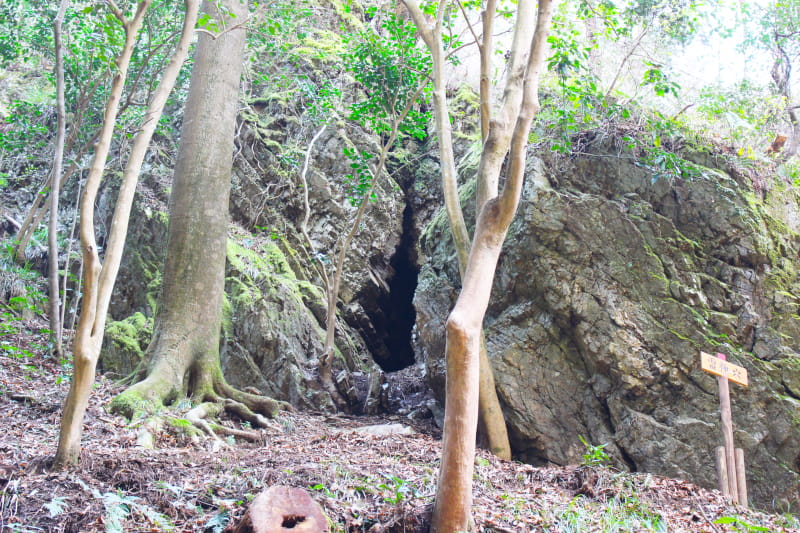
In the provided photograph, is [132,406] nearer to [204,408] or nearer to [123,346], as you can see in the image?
[204,408]

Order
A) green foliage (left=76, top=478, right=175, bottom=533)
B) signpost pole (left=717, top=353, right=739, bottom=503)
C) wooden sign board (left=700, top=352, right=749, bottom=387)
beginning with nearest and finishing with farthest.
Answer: green foliage (left=76, top=478, right=175, bottom=533), signpost pole (left=717, top=353, right=739, bottom=503), wooden sign board (left=700, top=352, right=749, bottom=387)

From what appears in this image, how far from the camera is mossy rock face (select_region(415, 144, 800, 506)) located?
6.73 meters

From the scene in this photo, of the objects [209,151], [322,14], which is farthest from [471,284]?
[322,14]

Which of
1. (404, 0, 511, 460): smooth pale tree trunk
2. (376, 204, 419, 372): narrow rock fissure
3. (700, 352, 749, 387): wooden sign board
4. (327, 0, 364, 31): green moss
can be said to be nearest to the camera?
(700, 352, 749, 387): wooden sign board

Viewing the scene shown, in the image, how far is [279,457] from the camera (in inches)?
204

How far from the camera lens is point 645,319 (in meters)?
7.32

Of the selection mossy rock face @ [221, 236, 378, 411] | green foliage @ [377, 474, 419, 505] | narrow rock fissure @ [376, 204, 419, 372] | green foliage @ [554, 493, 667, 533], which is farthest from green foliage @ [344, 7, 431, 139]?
green foliage @ [554, 493, 667, 533]

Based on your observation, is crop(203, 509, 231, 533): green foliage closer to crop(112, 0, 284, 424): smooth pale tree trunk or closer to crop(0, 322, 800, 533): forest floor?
crop(0, 322, 800, 533): forest floor

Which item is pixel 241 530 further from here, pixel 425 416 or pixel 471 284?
pixel 425 416

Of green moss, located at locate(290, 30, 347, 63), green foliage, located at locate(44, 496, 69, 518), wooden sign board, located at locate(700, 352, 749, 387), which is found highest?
green moss, located at locate(290, 30, 347, 63)

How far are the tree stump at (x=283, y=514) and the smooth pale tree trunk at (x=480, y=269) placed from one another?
0.81 meters

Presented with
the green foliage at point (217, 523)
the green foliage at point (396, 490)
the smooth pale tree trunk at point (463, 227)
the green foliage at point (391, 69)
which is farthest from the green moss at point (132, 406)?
Result: the green foliage at point (391, 69)

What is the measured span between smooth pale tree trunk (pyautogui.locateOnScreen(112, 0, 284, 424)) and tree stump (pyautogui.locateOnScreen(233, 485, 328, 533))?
344 centimetres

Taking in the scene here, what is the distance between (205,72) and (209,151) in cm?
145
